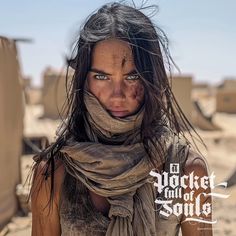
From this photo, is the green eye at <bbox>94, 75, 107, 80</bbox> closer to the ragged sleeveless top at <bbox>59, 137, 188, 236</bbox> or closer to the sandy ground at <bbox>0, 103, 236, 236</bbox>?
the ragged sleeveless top at <bbox>59, 137, 188, 236</bbox>

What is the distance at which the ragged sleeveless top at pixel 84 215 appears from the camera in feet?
3.81

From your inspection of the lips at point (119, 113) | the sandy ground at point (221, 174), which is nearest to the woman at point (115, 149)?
the lips at point (119, 113)

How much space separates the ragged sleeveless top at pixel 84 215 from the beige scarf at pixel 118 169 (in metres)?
0.03

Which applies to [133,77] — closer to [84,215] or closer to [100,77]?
[100,77]

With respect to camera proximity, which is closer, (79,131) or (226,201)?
(79,131)

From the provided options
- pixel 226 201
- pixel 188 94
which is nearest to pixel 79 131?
pixel 226 201

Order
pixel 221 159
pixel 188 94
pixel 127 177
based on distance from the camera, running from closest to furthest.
A: 1. pixel 127 177
2. pixel 221 159
3. pixel 188 94

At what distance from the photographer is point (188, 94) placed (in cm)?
1437

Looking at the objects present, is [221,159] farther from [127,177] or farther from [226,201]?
[127,177]

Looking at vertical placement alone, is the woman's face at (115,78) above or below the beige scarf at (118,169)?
above

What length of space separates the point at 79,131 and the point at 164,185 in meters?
0.27

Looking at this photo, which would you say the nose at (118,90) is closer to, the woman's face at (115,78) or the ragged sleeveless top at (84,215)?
the woman's face at (115,78)

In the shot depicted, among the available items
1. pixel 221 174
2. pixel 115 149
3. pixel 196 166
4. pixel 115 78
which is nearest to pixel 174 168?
pixel 196 166

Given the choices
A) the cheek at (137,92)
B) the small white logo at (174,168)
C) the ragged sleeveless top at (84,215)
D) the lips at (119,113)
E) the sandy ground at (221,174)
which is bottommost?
the sandy ground at (221,174)
